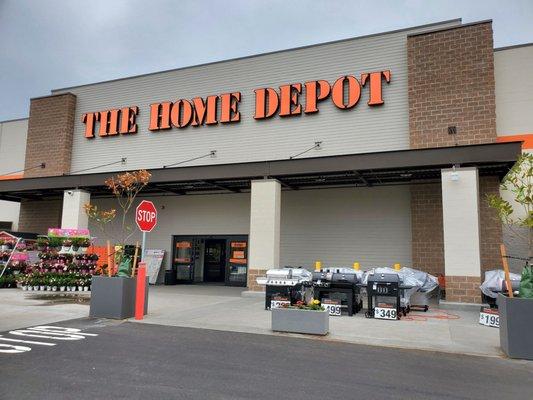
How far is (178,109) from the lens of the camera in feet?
68.3

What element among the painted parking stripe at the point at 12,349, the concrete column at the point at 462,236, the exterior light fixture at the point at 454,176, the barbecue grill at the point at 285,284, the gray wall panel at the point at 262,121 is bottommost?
the painted parking stripe at the point at 12,349

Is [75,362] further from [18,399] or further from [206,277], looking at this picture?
[206,277]

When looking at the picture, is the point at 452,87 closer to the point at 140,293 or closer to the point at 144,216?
the point at 144,216

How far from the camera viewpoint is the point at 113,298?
1016cm

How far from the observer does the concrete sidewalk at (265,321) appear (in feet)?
27.0

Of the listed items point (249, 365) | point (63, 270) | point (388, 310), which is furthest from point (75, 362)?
point (63, 270)

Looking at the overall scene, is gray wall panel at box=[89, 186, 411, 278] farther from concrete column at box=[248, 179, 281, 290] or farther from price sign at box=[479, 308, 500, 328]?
price sign at box=[479, 308, 500, 328]

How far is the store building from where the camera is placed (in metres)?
14.8

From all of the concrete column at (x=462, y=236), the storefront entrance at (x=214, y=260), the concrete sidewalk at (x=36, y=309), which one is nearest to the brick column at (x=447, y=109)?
the concrete column at (x=462, y=236)

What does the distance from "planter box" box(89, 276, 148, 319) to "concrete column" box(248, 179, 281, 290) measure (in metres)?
5.64

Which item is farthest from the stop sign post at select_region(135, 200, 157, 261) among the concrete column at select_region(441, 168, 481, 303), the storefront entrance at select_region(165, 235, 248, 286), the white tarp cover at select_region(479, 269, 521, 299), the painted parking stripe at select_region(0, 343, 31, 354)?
the storefront entrance at select_region(165, 235, 248, 286)

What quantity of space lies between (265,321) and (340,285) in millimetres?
2241

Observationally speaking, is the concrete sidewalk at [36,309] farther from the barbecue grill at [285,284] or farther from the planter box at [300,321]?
the planter box at [300,321]

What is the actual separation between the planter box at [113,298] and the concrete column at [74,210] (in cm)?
998
